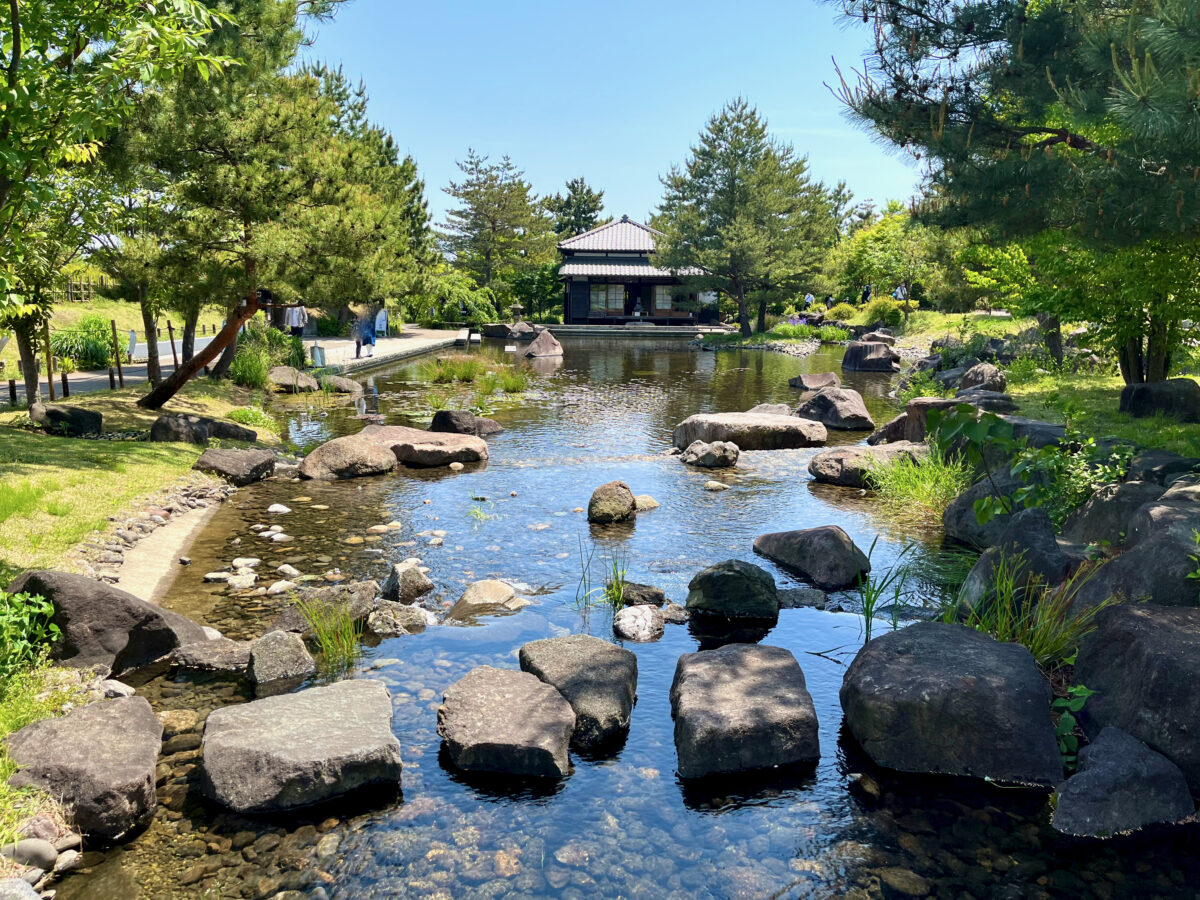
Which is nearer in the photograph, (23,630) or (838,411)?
(23,630)

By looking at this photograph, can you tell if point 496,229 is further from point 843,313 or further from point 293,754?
point 293,754

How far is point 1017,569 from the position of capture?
23.2 ft

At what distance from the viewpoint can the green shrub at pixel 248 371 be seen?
65.7 feet

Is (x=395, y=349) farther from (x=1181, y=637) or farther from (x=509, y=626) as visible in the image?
(x=1181, y=637)

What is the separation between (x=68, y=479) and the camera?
9922 millimetres

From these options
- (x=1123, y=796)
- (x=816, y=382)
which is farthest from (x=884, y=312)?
(x=1123, y=796)

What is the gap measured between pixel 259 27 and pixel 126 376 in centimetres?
1013

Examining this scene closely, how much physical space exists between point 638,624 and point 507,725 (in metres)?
2.19

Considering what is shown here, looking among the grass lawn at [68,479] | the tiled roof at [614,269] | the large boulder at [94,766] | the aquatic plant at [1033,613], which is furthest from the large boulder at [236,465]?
the tiled roof at [614,269]

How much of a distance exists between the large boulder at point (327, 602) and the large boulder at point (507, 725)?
166 cm

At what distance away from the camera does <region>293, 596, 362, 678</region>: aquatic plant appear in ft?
21.9

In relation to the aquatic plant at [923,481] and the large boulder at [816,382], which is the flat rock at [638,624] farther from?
the large boulder at [816,382]

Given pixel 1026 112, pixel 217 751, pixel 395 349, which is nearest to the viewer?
pixel 217 751

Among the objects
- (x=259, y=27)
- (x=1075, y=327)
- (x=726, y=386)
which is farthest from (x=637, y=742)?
(x=1075, y=327)
